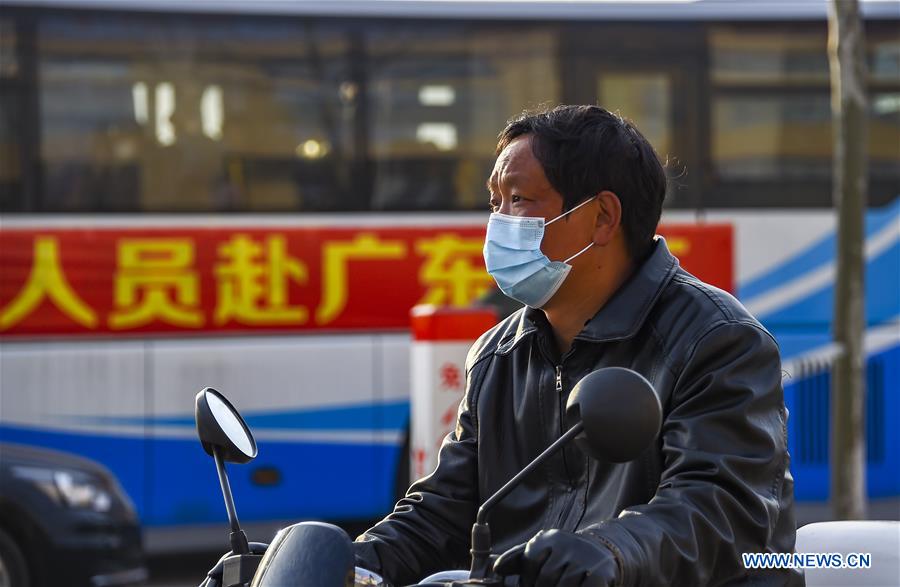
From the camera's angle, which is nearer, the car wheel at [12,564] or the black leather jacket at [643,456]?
the black leather jacket at [643,456]

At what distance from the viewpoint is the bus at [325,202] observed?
8.03 meters

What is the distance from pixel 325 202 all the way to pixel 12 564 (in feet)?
10.0

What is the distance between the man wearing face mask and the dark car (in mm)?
4135

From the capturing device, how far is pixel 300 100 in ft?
27.7

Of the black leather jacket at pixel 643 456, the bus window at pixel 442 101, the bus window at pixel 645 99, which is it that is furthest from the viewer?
the bus window at pixel 645 99

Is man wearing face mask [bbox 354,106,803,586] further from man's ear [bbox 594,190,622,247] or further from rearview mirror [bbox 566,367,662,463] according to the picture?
rearview mirror [bbox 566,367,662,463]

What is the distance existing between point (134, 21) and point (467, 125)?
217 centimetres

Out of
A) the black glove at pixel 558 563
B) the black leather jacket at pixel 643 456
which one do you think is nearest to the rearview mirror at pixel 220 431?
the black leather jacket at pixel 643 456

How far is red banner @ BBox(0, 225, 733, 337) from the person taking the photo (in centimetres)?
794

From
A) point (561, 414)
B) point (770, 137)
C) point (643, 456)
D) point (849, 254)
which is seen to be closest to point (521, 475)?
point (643, 456)

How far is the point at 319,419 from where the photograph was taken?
8.27m

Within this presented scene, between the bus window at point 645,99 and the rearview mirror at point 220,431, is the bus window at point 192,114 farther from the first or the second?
the rearview mirror at point 220,431

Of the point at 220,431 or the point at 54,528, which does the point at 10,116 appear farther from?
the point at 220,431

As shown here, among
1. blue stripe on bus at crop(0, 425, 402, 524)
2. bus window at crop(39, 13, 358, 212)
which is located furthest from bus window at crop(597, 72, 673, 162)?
blue stripe on bus at crop(0, 425, 402, 524)
